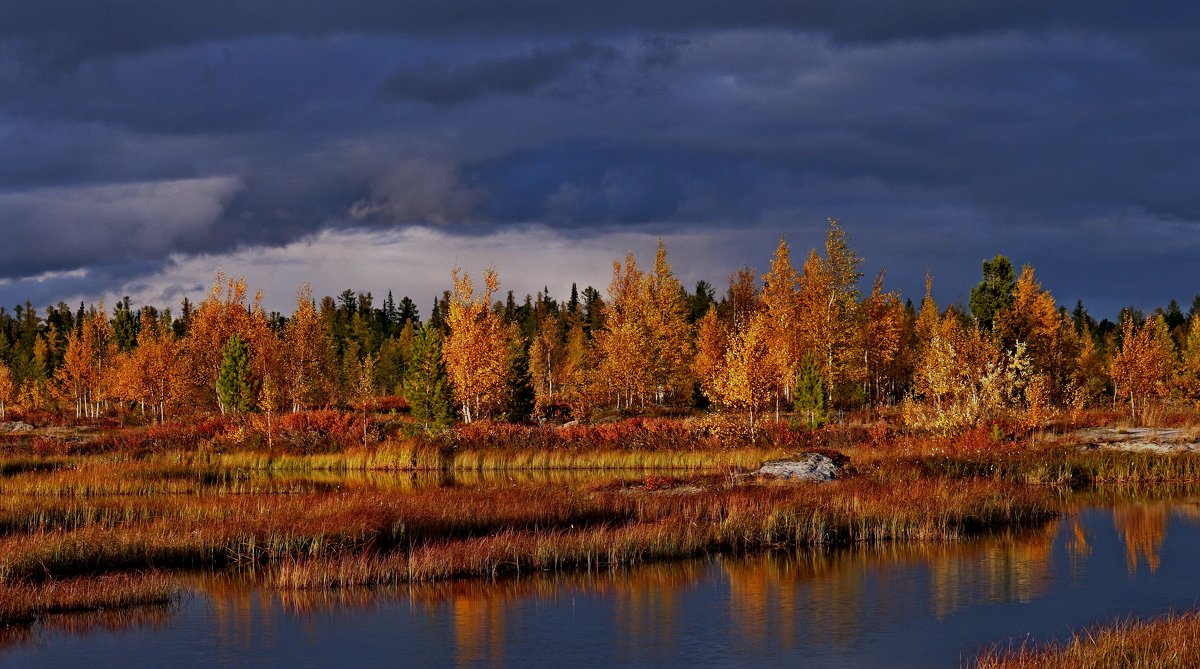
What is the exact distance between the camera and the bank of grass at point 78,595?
2028 cm

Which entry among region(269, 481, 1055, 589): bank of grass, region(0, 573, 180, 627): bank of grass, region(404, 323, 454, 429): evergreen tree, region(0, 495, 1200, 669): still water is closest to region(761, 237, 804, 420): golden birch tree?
region(404, 323, 454, 429): evergreen tree

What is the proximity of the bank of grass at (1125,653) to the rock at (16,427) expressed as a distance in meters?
71.3

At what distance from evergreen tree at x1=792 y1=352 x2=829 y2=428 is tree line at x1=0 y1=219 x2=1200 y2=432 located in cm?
11

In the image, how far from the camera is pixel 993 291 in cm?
7819

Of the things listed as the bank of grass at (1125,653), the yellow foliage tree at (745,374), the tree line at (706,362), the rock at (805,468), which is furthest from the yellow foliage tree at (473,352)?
the bank of grass at (1125,653)

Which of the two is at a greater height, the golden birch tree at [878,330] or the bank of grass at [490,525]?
the golden birch tree at [878,330]

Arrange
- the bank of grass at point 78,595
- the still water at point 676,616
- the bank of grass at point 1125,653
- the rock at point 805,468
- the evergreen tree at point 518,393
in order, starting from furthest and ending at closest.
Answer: the evergreen tree at point 518,393 → the rock at point 805,468 → the bank of grass at point 78,595 → the still water at point 676,616 → the bank of grass at point 1125,653

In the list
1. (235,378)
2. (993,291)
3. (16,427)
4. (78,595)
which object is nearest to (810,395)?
(993,291)

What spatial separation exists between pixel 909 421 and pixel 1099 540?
65.6ft

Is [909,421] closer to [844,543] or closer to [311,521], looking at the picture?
[844,543]

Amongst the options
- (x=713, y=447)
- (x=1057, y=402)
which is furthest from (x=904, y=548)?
(x=1057, y=402)

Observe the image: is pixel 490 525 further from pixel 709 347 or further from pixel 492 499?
pixel 709 347

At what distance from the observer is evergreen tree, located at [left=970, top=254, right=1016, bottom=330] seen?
77.4 meters

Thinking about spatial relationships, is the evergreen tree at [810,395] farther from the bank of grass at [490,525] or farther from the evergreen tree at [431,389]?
the bank of grass at [490,525]
